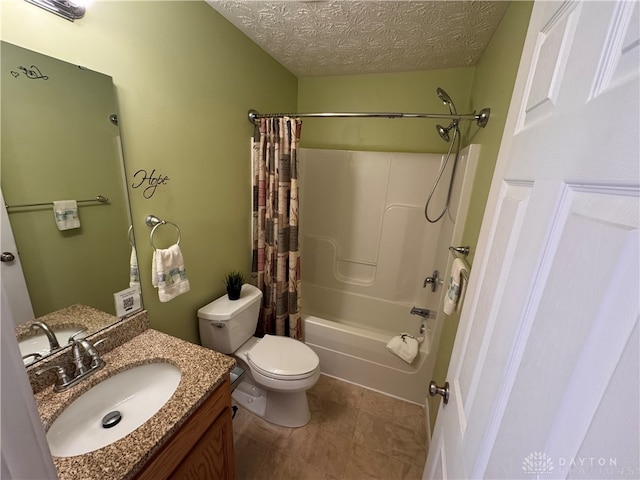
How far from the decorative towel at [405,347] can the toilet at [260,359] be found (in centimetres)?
60

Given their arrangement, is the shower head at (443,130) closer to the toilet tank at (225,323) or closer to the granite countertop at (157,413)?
the toilet tank at (225,323)

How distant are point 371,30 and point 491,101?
0.78 meters

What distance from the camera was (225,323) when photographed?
1.52m

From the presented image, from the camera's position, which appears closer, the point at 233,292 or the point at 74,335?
the point at 74,335

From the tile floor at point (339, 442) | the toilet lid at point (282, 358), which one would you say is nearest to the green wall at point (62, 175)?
the toilet lid at point (282, 358)

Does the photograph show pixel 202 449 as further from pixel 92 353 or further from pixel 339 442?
pixel 339 442

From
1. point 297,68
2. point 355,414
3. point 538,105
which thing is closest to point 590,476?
point 538,105

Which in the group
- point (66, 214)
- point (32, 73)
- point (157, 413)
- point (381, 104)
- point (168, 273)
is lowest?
point (157, 413)

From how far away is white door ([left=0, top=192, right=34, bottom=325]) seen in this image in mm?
777

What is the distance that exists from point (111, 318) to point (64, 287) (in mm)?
225

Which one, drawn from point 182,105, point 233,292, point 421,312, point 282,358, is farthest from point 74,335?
point 421,312

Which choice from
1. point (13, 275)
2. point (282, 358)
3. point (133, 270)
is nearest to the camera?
point (13, 275)

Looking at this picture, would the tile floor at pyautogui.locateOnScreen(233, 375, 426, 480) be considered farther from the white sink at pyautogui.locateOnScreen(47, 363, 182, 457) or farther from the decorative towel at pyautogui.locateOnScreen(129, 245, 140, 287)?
the decorative towel at pyautogui.locateOnScreen(129, 245, 140, 287)

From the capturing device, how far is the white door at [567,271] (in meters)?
0.28
